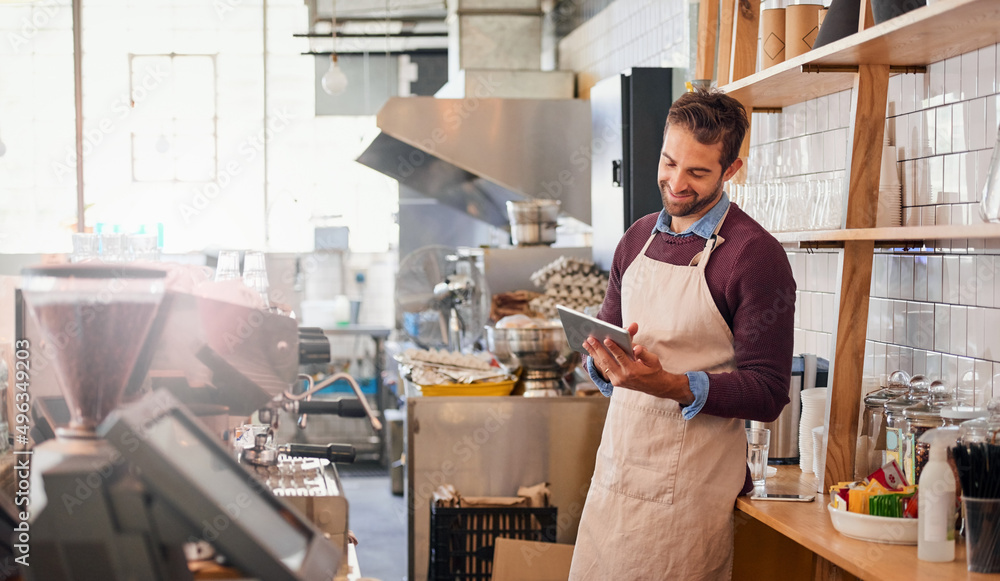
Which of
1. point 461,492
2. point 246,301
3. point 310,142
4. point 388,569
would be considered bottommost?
point 388,569

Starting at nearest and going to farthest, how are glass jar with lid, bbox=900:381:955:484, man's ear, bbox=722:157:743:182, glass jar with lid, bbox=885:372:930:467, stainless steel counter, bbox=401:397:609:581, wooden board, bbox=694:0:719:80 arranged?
1. glass jar with lid, bbox=900:381:955:484
2. glass jar with lid, bbox=885:372:930:467
3. man's ear, bbox=722:157:743:182
4. wooden board, bbox=694:0:719:80
5. stainless steel counter, bbox=401:397:609:581

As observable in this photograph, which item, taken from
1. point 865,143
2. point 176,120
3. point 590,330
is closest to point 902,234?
point 865,143

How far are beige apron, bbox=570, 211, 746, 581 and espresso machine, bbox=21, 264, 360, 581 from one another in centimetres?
122

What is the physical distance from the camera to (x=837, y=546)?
1.72 meters

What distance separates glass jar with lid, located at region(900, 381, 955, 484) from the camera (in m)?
1.79

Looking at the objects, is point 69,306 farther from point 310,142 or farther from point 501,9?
point 310,142

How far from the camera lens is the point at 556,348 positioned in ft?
11.3

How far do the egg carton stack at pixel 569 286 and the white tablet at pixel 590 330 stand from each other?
5.92ft

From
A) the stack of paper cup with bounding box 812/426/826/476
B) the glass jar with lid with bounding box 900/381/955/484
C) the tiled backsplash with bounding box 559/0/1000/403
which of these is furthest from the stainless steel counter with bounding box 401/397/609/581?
the glass jar with lid with bounding box 900/381/955/484

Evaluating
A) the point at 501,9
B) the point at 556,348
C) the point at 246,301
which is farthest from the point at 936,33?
the point at 501,9

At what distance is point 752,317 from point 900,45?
66cm

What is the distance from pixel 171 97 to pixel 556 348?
18.0ft

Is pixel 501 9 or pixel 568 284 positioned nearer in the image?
pixel 568 284

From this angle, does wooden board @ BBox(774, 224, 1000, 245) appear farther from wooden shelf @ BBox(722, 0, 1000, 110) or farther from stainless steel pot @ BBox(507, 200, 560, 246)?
stainless steel pot @ BBox(507, 200, 560, 246)
